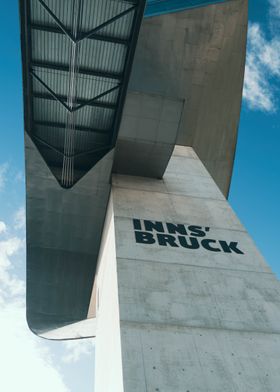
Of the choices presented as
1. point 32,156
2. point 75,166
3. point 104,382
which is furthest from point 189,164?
point 104,382

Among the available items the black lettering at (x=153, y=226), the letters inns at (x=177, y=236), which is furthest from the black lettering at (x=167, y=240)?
the black lettering at (x=153, y=226)

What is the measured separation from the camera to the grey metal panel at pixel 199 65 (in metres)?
20.6

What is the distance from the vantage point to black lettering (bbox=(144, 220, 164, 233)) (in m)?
15.3

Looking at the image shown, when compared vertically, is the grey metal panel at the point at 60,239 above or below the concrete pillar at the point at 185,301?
below

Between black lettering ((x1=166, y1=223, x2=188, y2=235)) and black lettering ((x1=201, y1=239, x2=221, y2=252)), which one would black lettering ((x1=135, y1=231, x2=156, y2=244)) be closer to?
black lettering ((x1=166, y1=223, x2=188, y2=235))

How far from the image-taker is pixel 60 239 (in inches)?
796

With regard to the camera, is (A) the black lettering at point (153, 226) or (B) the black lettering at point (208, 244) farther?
(A) the black lettering at point (153, 226)

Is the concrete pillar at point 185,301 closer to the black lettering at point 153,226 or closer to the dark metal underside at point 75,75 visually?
the black lettering at point 153,226

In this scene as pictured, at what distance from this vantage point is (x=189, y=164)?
70.5ft

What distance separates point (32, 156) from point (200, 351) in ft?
32.0

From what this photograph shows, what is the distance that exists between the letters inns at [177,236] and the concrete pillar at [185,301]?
4 cm

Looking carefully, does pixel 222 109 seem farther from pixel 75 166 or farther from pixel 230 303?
pixel 230 303

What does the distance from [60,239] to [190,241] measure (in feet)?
24.6

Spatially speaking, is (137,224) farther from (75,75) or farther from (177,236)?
(75,75)
